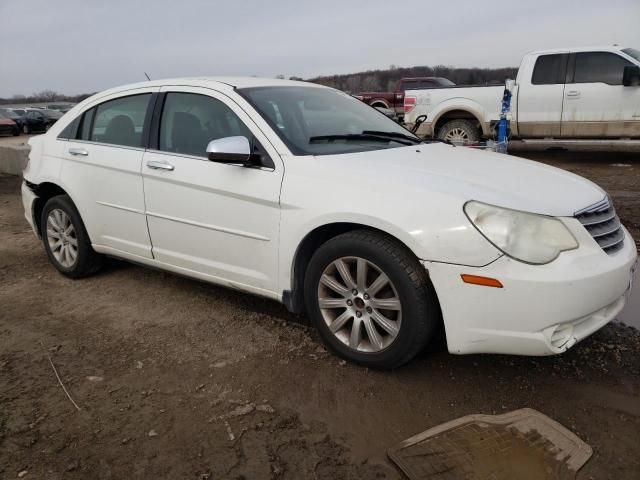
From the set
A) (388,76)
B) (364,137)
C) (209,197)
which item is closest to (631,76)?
(364,137)

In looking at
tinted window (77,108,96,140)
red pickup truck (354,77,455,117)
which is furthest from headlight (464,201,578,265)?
red pickup truck (354,77,455,117)

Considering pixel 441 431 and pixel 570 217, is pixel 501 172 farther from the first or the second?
pixel 441 431

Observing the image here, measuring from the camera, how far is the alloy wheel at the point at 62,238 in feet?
15.0

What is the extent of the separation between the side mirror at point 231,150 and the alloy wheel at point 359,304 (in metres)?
0.83

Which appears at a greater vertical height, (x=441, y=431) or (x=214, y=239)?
(x=214, y=239)

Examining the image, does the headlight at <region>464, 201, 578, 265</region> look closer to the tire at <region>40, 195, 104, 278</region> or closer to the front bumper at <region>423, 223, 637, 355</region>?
the front bumper at <region>423, 223, 637, 355</region>

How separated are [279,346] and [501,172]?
1687 mm

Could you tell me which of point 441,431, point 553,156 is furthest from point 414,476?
point 553,156

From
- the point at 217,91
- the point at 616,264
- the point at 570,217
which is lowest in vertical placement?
the point at 616,264

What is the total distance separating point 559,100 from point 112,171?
343 inches

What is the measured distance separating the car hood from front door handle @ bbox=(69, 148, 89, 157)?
217 centimetres

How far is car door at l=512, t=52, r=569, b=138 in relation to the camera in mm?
10062

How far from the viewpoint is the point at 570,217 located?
8.87 ft

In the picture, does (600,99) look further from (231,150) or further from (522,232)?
(231,150)
